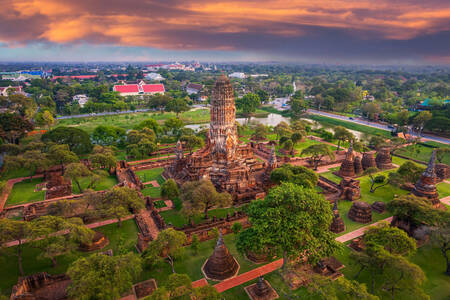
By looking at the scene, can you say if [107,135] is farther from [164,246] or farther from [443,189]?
[443,189]

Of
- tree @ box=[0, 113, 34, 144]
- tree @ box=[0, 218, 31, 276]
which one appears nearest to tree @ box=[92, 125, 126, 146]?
tree @ box=[0, 113, 34, 144]

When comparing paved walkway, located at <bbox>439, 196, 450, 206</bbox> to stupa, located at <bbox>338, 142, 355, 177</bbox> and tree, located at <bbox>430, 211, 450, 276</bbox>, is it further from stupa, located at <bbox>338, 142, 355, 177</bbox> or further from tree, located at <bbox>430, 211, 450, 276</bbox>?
tree, located at <bbox>430, 211, 450, 276</bbox>

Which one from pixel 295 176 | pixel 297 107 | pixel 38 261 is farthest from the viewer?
pixel 297 107

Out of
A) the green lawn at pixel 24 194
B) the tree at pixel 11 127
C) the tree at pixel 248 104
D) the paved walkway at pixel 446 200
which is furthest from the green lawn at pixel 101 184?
the tree at pixel 248 104

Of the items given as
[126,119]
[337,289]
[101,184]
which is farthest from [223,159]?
[126,119]

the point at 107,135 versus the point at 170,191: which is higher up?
the point at 107,135

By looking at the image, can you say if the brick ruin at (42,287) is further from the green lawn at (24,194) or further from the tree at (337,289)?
the tree at (337,289)
